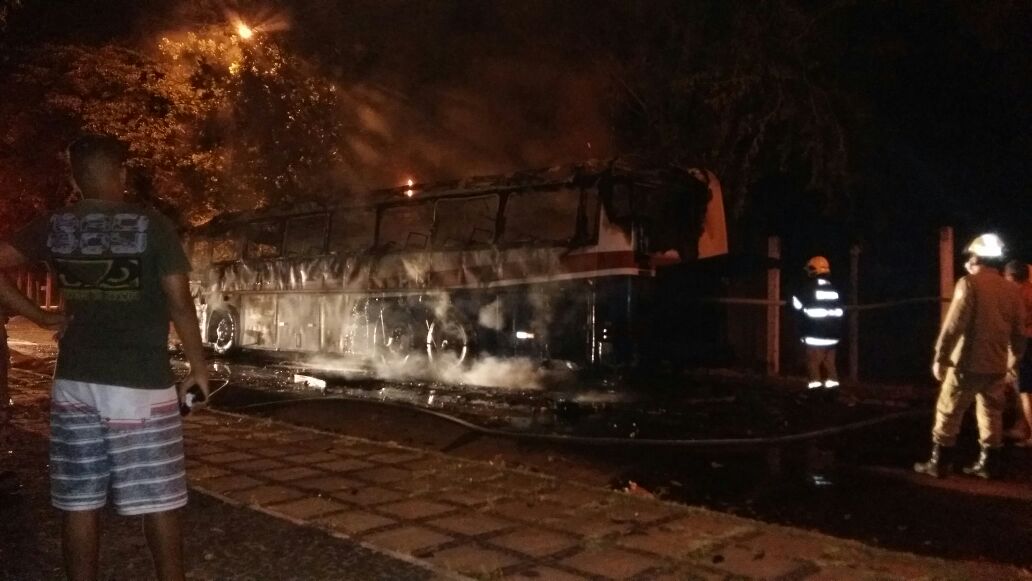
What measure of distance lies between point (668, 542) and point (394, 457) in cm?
282

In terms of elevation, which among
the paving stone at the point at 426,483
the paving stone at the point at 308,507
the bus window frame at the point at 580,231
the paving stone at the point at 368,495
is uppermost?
the bus window frame at the point at 580,231

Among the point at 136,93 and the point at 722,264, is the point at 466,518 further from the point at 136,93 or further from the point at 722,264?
the point at 136,93

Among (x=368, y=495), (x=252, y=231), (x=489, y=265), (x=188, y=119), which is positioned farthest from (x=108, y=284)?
(x=188, y=119)

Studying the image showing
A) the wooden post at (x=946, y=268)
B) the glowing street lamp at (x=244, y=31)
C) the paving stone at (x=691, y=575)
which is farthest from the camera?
the glowing street lamp at (x=244, y=31)

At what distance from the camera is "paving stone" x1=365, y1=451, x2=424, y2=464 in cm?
662

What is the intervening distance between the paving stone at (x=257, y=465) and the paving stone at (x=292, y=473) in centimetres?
12

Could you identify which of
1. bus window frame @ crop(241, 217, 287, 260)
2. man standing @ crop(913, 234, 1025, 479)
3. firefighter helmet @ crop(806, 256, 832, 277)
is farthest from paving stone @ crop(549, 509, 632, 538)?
bus window frame @ crop(241, 217, 287, 260)

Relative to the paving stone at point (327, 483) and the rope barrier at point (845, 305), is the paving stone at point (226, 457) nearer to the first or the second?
the paving stone at point (327, 483)

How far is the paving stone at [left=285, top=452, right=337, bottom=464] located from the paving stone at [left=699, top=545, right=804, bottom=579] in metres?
3.36

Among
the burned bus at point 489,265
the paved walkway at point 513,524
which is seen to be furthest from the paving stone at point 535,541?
the burned bus at point 489,265

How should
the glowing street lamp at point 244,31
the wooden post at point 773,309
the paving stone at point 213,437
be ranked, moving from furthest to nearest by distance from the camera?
1. the glowing street lamp at point 244,31
2. the wooden post at point 773,309
3. the paving stone at point 213,437

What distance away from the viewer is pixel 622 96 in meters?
15.9

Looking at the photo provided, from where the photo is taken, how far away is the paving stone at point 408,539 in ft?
14.7

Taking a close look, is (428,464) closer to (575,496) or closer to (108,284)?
(575,496)
